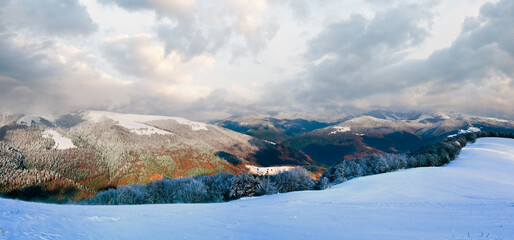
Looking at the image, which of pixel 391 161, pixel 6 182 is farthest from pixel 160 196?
pixel 6 182

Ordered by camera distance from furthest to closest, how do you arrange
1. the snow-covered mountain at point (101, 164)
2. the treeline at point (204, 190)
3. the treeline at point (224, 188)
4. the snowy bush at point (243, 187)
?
1. the snow-covered mountain at point (101, 164)
2. the snowy bush at point (243, 187)
3. the treeline at point (224, 188)
4. the treeline at point (204, 190)

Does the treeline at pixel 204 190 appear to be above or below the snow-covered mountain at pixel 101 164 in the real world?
above

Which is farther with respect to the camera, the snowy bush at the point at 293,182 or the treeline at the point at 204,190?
the snowy bush at the point at 293,182

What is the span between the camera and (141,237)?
1034cm

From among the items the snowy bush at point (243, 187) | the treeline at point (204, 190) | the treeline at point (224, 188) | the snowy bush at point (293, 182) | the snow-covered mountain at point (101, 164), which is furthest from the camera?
the snow-covered mountain at point (101, 164)

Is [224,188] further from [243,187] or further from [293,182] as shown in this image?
[293,182]

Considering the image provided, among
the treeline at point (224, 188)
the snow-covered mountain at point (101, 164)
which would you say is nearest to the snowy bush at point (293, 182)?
the treeline at point (224, 188)

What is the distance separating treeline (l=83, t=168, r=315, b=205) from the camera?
41.5m

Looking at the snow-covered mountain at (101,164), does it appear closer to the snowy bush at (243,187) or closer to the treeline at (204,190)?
the treeline at (204,190)

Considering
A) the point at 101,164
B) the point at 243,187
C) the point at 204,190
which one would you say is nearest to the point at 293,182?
the point at 243,187

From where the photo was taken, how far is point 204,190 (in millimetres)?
42031

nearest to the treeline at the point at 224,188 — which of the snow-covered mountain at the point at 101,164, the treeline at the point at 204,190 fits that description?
the treeline at the point at 204,190

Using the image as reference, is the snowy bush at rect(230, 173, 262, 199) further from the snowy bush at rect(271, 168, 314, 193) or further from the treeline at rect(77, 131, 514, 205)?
the snowy bush at rect(271, 168, 314, 193)

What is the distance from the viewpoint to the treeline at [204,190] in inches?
1635
